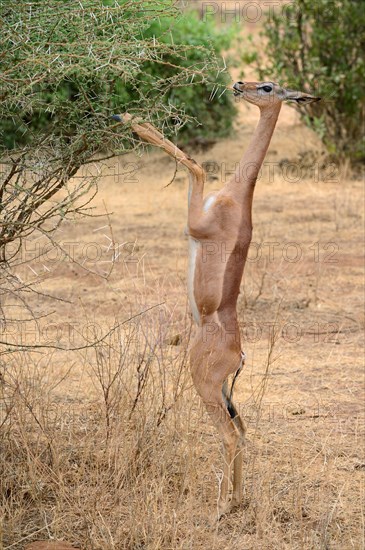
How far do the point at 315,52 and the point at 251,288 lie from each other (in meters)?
5.87

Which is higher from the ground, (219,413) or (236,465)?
(219,413)

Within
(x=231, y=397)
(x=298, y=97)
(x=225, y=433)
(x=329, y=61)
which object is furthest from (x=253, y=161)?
(x=329, y=61)

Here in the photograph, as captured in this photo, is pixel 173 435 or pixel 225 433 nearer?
pixel 225 433

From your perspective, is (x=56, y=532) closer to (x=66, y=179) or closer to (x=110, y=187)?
(x=66, y=179)

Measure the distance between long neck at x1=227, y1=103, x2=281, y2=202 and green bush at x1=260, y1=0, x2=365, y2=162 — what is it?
842cm

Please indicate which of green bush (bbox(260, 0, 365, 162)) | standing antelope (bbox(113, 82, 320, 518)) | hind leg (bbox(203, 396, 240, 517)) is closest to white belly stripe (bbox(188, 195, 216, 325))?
standing antelope (bbox(113, 82, 320, 518))

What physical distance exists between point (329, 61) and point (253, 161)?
30.6 ft

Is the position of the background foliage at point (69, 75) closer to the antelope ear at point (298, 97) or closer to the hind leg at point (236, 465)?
the antelope ear at point (298, 97)

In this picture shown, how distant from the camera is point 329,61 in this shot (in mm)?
12711

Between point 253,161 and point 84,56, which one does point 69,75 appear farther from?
point 253,161

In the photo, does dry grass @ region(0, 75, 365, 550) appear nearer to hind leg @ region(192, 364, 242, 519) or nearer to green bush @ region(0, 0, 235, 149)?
hind leg @ region(192, 364, 242, 519)

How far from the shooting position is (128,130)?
3898 millimetres

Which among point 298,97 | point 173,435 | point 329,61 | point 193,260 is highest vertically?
point 298,97

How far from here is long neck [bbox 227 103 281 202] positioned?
3854mm
